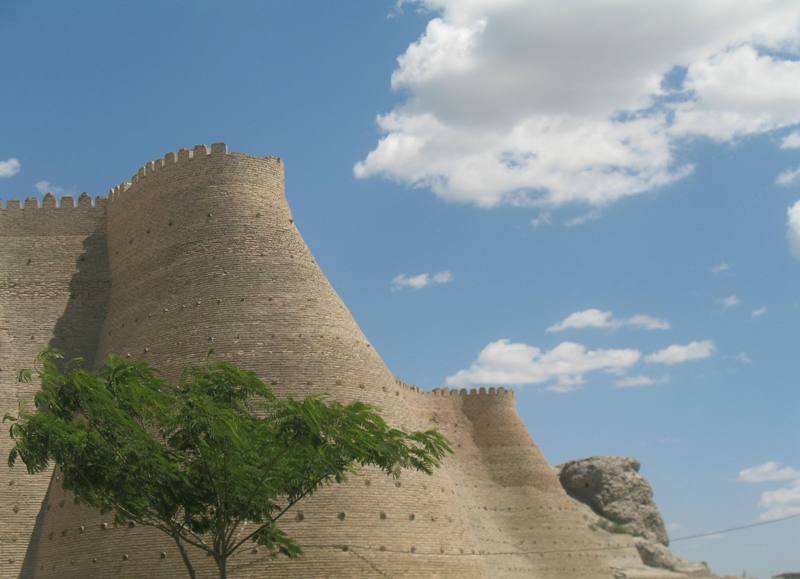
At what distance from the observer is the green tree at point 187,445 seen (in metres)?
22.4

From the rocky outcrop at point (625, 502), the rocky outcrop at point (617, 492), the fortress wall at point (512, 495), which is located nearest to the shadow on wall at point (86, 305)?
the fortress wall at point (512, 495)

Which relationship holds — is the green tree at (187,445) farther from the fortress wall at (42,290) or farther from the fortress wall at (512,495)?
the fortress wall at (512,495)

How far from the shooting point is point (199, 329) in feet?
107

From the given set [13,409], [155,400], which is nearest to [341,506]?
[155,400]

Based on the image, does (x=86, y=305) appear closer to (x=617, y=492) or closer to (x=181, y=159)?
(x=181, y=159)

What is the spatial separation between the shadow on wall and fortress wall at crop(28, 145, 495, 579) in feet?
1.87

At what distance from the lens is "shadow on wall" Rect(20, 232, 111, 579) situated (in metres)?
35.8

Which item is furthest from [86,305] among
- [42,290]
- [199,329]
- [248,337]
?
[248,337]

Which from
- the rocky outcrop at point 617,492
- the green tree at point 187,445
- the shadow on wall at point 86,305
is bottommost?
the green tree at point 187,445

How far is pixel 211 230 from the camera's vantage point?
34938mm

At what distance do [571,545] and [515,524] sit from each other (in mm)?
2880

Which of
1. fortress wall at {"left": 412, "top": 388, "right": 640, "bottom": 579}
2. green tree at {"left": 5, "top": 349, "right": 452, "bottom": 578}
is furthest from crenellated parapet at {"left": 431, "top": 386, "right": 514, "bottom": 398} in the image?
green tree at {"left": 5, "top": 349, "right": 452, "bottom": 578}

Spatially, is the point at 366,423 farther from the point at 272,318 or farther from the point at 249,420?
the point at 272,318

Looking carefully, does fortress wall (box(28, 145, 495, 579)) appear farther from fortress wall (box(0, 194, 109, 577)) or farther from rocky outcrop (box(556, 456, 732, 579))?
rocky outcrop (box(556, 456, 732, 579))
